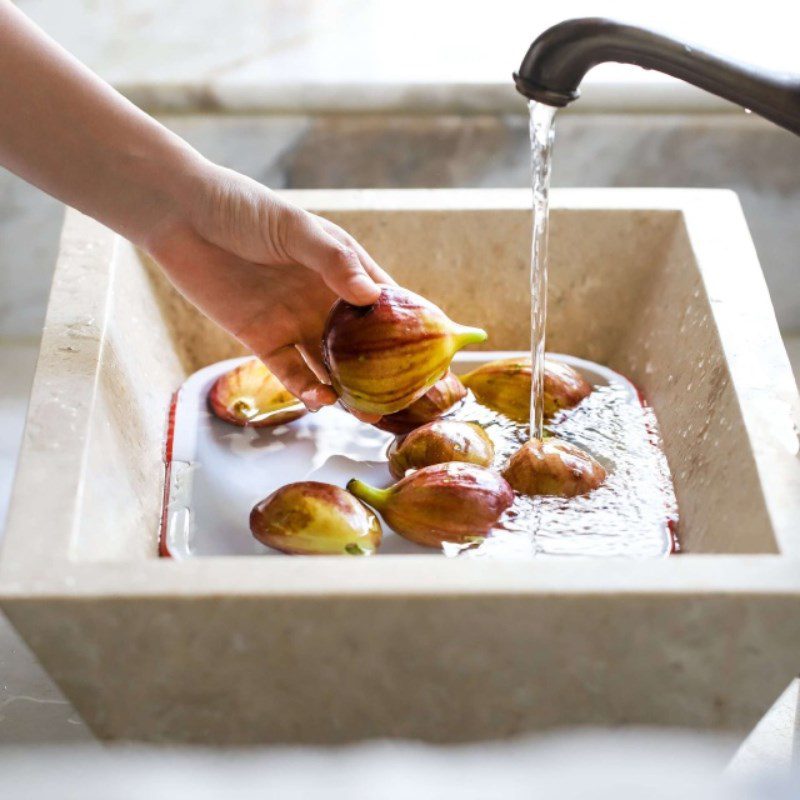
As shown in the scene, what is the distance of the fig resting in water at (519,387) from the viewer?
0.63m

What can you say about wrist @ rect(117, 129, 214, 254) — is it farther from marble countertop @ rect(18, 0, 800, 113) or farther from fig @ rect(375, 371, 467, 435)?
marble countertop @ rect(18, 0, 800, 113)

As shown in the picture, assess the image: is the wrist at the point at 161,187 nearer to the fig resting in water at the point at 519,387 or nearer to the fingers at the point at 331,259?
the fingers at the point at 331,259

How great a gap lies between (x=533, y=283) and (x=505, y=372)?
0.06m

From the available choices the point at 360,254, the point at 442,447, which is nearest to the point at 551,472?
the point at 442,447

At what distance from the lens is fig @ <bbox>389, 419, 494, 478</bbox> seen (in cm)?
57

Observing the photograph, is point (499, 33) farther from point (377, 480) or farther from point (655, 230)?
point (377, 480)

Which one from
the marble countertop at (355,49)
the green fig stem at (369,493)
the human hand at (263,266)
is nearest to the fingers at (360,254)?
the human hand at (263,266)

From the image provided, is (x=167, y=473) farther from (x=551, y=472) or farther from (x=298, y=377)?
(x=551, y=472)

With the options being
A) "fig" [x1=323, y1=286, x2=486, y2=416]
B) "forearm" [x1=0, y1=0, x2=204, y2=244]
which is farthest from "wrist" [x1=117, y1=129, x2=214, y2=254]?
"fig" [x1=323, y1=286, x2=486, y2=416]

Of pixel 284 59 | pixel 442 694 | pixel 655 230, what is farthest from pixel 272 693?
pixel 284 59

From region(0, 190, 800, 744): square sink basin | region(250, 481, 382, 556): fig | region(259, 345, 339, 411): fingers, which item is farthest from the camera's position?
region(259, 345, 339, 411): fingers

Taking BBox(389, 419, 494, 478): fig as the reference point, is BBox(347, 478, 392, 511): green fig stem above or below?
below

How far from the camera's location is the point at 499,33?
38.0 inches

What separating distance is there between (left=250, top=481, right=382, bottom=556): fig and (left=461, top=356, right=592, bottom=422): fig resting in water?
121 mm
